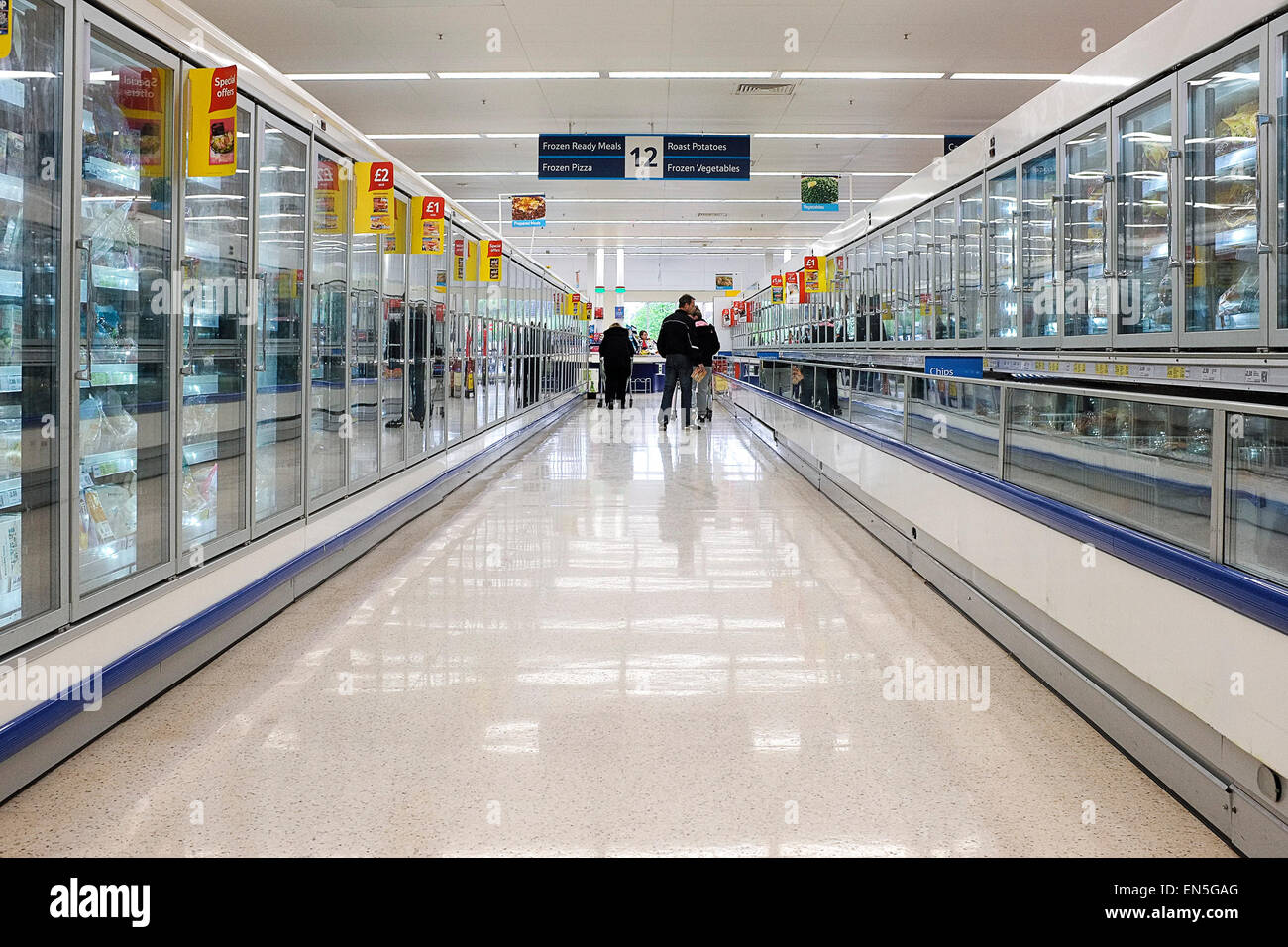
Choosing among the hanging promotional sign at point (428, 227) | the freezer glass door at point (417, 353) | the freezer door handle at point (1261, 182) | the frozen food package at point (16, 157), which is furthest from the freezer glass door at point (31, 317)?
the hanging promotional sign at point (428, 227)

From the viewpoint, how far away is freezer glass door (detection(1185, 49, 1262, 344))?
12.5 feet

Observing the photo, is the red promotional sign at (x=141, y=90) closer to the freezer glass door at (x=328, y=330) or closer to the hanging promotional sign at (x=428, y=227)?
the freezer glass door at (x=328, y=330)

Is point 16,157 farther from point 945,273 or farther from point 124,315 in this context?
point 945,273

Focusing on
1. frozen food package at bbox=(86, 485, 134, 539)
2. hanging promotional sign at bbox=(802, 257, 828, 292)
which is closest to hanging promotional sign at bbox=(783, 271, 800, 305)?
hanging promotional sign at bbox=(802, 257, 828, 292)

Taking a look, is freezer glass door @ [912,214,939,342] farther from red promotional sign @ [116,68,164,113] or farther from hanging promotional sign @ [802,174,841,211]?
hanging promotional sign @ [802,174,841,211]

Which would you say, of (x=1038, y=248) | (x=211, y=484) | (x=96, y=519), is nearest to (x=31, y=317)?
(x=96, y=519)

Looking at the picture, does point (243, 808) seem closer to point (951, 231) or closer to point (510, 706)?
point (510, 706)

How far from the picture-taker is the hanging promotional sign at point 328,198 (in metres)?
5.73

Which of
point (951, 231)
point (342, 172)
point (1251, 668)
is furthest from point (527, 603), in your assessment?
point (951, 231)

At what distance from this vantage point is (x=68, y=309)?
3.19m

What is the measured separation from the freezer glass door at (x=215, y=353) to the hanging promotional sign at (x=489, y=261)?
6.34 metres

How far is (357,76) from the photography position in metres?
12.5

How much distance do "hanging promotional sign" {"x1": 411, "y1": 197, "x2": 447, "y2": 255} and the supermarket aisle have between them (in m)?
2.93

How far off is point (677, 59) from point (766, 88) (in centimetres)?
167
